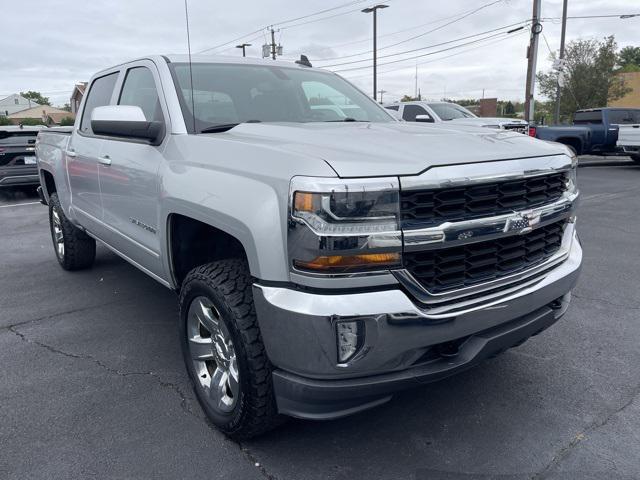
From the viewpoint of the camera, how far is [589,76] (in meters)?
26.8

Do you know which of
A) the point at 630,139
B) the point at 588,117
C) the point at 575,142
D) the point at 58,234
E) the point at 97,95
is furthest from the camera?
the point at 588,117

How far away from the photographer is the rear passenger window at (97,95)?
4.41 m

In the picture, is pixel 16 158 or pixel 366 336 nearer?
pixel 366 336

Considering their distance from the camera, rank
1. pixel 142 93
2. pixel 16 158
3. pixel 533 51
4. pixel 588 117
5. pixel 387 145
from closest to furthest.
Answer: pixel 387 145
pixel 142 93
pixel 16 158
pixel 588 117
pixel 533 51

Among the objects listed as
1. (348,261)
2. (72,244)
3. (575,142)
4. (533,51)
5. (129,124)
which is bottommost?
(72,244)

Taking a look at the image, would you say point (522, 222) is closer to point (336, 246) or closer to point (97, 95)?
point (336, 246)

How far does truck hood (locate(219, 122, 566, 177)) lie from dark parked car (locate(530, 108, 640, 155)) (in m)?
14.4

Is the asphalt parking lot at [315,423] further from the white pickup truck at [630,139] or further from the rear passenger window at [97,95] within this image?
the white pickup truck at [630,139]

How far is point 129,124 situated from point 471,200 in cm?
Answer: 190

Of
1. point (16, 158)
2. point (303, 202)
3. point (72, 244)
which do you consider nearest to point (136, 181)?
point (303, 202)

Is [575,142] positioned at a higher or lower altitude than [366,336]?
lower

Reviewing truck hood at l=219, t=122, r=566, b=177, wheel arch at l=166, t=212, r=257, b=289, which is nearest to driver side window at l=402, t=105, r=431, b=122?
truck hood at l=219, t=122, r=566, b=177

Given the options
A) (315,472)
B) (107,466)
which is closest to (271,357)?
(315,472)

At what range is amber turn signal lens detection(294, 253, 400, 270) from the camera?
80.2 inches
